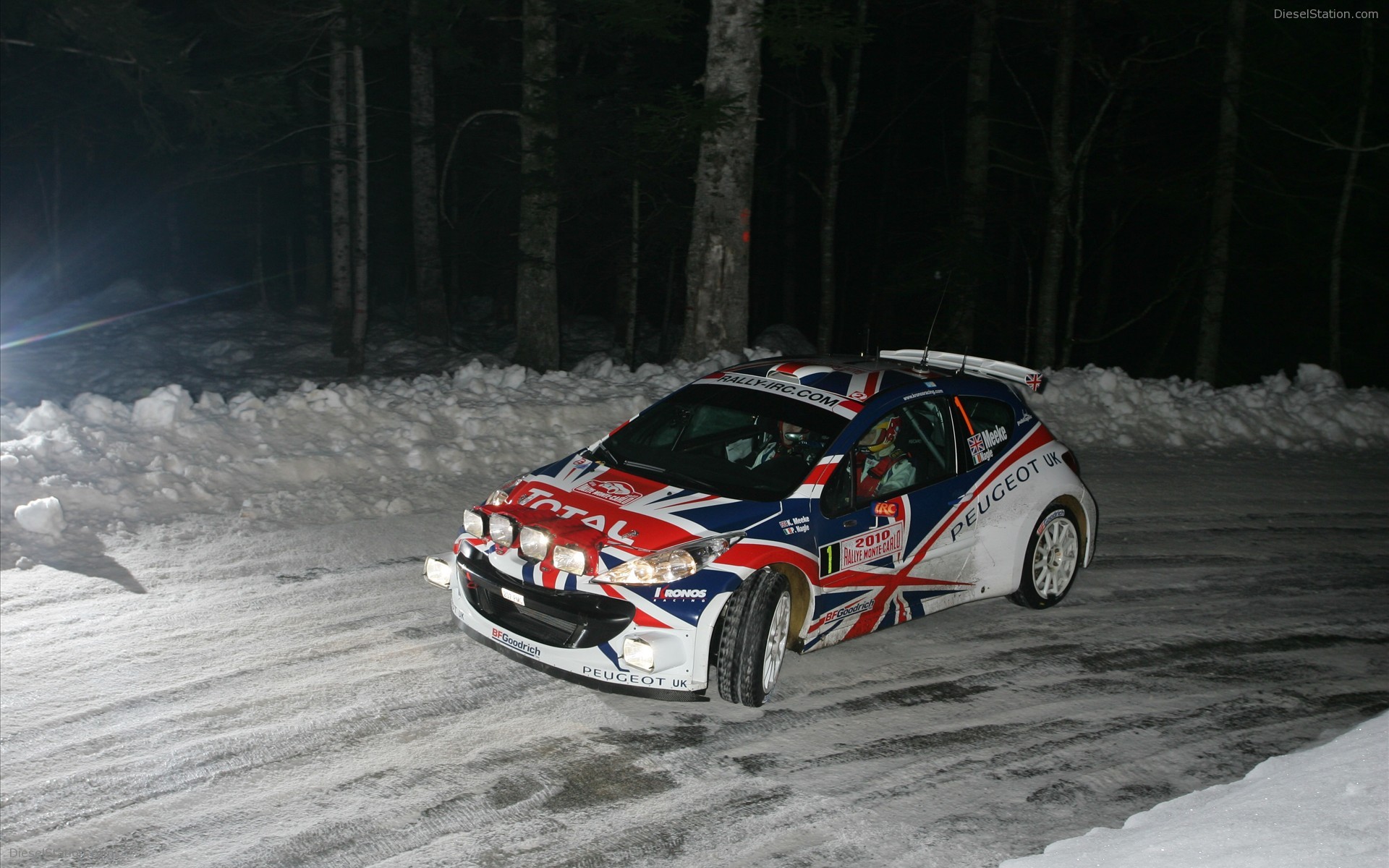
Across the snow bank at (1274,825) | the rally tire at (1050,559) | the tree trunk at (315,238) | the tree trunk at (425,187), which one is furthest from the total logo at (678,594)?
the tree trunk at (315,238)

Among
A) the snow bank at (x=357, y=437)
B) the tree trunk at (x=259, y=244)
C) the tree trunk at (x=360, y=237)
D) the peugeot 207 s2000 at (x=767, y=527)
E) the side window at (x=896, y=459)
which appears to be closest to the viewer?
the peugeot 207 s2000 at (x=767, y=527)

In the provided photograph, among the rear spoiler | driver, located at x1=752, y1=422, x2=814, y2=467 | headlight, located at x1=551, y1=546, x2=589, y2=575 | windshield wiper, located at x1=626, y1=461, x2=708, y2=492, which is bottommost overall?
headlight, located at x1=551, y1=546, x2=589, y2=575

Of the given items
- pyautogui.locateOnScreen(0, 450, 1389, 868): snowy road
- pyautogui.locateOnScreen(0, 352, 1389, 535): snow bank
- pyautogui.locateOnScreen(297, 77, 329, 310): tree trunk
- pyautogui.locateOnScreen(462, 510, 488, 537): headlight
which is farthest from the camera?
pyautogui.locateOnScreen(297, 77, 329, 310): tree trunk

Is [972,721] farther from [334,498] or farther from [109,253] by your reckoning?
[109,253]

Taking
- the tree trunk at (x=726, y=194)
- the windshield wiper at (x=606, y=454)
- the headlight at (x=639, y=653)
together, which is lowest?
the headlight at (x=639, y=653)

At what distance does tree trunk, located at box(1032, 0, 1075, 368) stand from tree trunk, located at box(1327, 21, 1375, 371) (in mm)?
5134

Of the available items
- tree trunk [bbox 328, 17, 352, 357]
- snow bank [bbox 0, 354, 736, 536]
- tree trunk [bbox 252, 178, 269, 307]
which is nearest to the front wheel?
snow bank [bbox 0, 354, 736, 536]

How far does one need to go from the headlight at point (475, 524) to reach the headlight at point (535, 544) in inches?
15.0

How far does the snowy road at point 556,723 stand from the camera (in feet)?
14.1

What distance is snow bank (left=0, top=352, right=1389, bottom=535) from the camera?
8242 millimetres

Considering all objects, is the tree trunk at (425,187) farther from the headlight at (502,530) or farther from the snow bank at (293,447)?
the headlight at (502,530)

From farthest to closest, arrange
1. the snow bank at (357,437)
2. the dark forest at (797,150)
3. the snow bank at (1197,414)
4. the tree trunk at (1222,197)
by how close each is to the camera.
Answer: the tree trunk at (1222,197)
the dark forest at (797,150)
the snow bank at (1197,414)
the snow bank at (357,437)

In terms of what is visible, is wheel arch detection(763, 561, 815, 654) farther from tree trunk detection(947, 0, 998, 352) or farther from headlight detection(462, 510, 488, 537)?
tree trunk detection(947, 0, 998, 352)

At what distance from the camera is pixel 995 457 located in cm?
680
